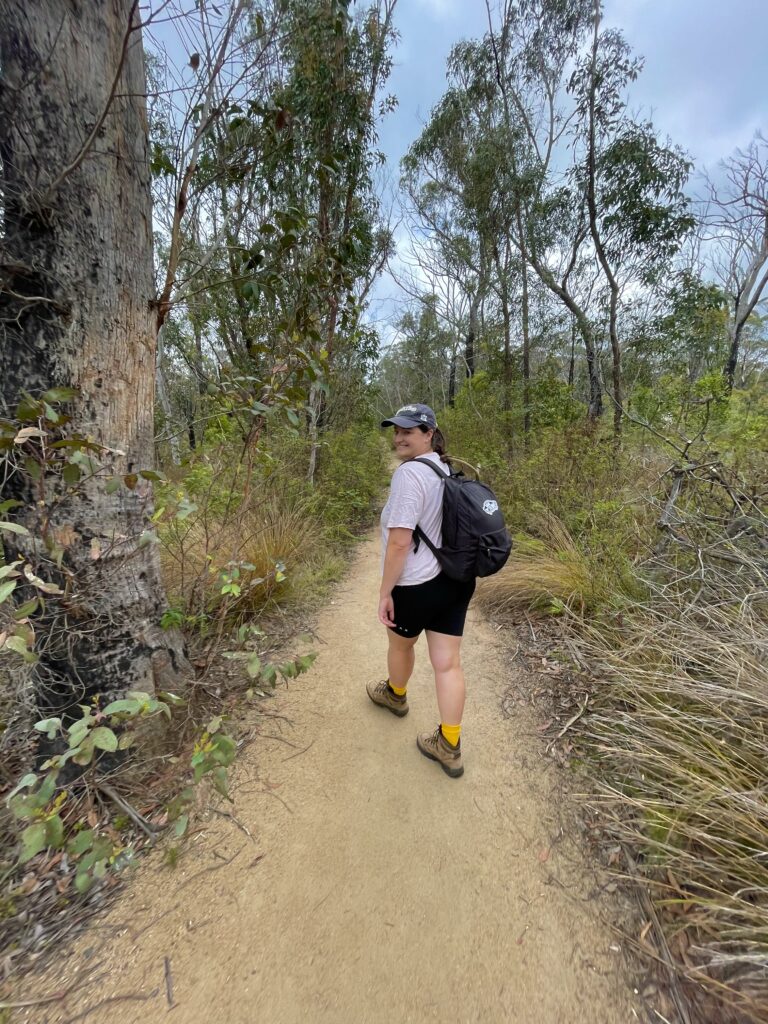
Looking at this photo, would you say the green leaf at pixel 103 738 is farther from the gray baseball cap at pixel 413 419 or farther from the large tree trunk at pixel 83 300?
the gray baseball cap at pixel 413 419

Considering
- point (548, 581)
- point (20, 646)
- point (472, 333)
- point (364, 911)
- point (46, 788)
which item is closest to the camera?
point (20, 646)

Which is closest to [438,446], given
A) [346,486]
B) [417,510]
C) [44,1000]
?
[417,510]

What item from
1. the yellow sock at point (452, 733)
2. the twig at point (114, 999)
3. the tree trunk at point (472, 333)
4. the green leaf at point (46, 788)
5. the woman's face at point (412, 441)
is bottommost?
the twig at point (114, 999)

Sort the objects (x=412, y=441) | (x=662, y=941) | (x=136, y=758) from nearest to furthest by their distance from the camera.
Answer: (x=662, y=941), (x=136, y=758), (x=412, y=441)

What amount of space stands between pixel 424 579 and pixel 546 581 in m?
1.86

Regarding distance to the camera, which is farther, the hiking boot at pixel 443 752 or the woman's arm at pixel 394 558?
the hiking boot at pixel 443 752

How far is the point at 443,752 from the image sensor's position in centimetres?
184

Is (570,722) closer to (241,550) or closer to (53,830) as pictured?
(53,830)

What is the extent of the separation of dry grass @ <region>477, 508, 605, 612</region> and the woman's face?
1812 mm

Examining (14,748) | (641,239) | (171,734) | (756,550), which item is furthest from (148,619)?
(641,239)

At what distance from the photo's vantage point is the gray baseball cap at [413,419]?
162cm

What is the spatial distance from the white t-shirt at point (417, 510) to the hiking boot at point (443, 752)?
853 mm

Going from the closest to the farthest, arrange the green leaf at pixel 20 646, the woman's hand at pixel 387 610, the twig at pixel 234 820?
1. the green leaf at pixel 20 646
2. the twig at pixel 234 820
3. the woman's hand at pixel 387 610

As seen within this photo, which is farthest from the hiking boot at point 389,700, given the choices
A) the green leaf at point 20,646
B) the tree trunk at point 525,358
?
the tree trunk at point 525,358
